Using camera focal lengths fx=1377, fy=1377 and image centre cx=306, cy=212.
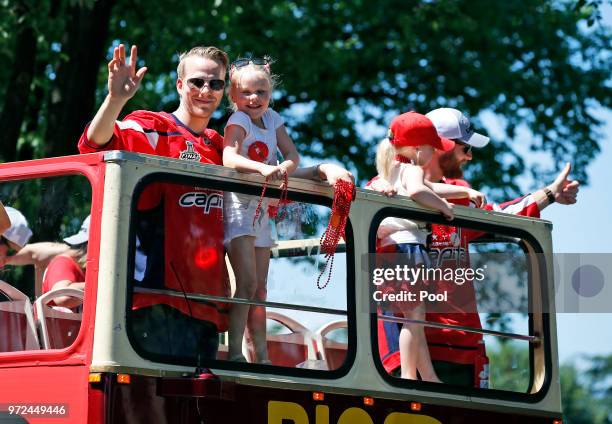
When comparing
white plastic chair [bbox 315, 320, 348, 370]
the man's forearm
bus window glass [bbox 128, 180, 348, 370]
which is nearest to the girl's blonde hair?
bus window glass [bbox 128, 180, 348, 370]

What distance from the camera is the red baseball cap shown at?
6887 mm

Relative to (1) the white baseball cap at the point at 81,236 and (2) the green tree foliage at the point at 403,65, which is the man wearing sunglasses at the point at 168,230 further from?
(2) the green tree foliage at the point at 403,65

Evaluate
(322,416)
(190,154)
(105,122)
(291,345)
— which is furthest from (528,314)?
(105,122)

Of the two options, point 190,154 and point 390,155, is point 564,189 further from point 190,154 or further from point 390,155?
point 190,154

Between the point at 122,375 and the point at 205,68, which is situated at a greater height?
the point at 205,68

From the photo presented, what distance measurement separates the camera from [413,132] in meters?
6.89

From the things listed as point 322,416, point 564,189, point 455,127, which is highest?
point 455,127

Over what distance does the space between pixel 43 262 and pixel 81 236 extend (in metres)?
0.41

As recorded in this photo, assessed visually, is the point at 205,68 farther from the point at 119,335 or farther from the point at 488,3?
the point at 488,3

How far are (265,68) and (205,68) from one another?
0.30m

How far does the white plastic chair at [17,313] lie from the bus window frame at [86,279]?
0.09m

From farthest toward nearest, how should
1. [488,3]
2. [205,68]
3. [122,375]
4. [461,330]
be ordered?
[488,3]
[461,330]
[205,68]
[122,375]

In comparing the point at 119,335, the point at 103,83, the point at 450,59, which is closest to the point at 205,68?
the point at 119,335

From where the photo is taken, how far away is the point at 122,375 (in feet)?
17.3
